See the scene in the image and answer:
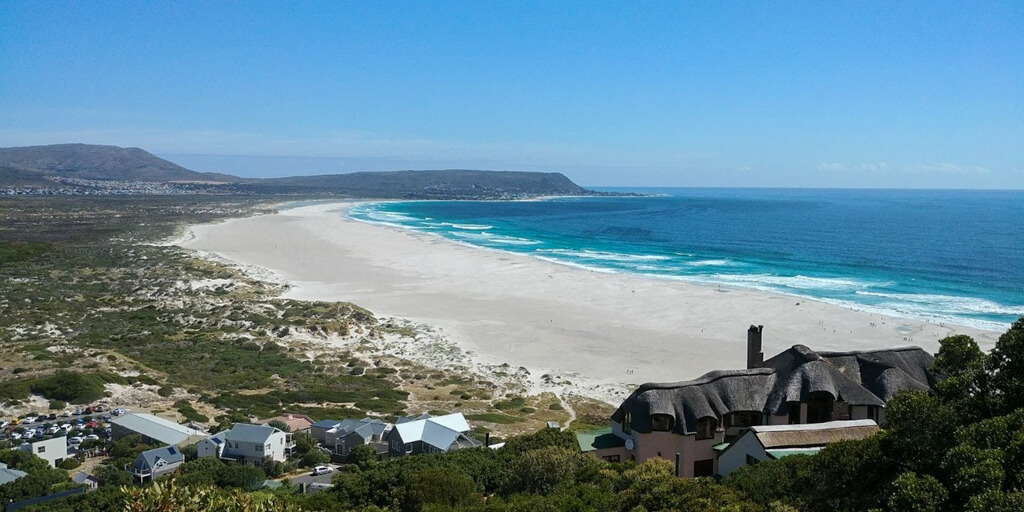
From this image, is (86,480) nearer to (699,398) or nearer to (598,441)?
(598,441)

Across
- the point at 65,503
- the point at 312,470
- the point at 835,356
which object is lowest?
the point at 312,470

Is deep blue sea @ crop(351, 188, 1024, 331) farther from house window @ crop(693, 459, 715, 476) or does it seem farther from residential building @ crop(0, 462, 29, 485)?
residential building @ crop(0, 462, 29, 485)

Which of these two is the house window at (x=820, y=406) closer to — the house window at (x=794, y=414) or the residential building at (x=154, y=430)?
the house window at (x=794, y=414)

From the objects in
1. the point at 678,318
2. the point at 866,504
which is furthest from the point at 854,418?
the point at 678,318

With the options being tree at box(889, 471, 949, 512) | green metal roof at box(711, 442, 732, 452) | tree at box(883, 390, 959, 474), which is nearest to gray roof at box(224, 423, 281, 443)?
green metal roof at box(711, 442, 732, 452)

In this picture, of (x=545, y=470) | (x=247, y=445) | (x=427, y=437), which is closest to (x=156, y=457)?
(x=247, y=445)

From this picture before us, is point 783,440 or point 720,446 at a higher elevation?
point 783,440

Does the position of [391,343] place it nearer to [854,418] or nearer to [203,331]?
[203,331]
